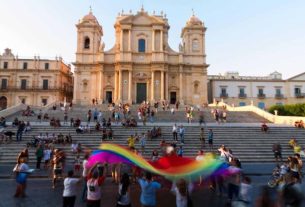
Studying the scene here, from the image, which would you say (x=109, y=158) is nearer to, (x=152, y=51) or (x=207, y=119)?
(x=207, y=119)

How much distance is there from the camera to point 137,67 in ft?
162

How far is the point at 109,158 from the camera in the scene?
8109 millimetres

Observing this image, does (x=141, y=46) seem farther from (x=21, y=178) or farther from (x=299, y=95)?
(x=21, y=178)

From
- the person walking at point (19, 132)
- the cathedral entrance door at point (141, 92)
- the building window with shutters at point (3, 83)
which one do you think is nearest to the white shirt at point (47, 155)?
the person walking at point (19, 132)

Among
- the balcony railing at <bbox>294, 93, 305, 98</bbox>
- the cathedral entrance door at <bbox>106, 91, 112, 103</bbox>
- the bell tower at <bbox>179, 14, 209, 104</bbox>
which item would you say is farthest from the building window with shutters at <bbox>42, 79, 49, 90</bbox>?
the balcony railing at <bbox>294, 93, 305, 98</bbox>

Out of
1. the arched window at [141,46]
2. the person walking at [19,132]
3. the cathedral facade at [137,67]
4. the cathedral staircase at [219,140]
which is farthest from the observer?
the arched window at [141,46]

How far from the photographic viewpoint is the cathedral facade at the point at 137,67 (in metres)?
48.6

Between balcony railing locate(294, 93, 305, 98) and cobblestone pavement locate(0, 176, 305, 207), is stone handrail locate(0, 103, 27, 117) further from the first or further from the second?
balcony railing locate(294, 93, 305, 98)

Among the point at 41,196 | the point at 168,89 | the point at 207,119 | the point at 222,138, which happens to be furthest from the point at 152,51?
the point at 41,196

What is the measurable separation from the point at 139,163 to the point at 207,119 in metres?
24.9

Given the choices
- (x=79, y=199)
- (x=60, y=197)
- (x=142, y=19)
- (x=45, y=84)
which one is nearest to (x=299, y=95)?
(x=142, y=19)

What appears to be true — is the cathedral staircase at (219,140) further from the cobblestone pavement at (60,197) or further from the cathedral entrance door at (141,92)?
the cathedral entrance door at (141,92)

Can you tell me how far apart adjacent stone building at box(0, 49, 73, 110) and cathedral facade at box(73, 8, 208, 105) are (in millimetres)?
12417

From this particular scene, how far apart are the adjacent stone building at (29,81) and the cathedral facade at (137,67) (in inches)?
489
